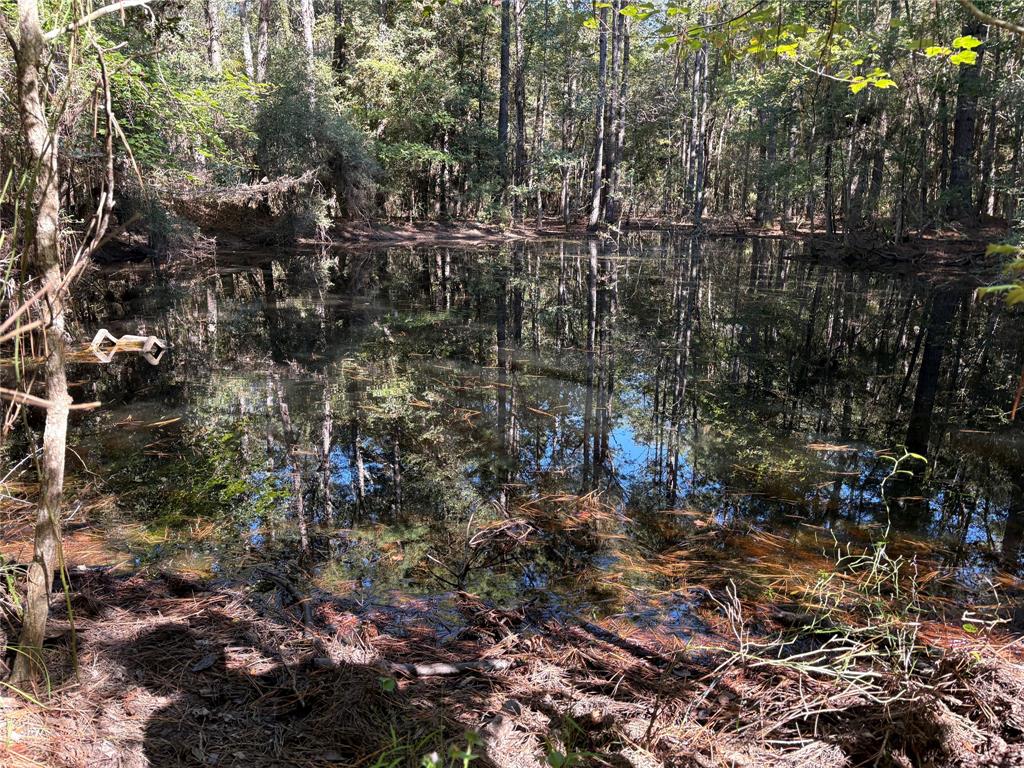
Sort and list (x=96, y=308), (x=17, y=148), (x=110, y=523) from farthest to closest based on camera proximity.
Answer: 1. (x=96, y=308)
2. (x=110, y=523)
3. (x=17, y=148)

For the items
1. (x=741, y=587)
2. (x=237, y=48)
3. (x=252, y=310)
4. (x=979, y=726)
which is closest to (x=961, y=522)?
(x=741, y=587)

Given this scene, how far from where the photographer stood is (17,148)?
6.89 ft

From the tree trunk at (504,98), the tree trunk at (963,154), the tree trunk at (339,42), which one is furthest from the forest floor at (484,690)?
the tree trunk at (339,42)

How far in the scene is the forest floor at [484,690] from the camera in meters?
2.15

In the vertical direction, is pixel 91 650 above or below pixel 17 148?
below

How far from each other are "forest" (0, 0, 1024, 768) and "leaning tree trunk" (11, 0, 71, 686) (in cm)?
1

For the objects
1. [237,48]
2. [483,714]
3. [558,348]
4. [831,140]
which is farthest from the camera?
[237,48]

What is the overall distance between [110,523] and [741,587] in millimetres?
4077

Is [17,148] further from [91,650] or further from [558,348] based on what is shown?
[558,348]

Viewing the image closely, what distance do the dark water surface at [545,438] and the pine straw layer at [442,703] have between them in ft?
2.23

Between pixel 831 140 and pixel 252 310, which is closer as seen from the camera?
pixel 252 310

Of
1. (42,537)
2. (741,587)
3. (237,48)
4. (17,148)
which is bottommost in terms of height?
(741,587)

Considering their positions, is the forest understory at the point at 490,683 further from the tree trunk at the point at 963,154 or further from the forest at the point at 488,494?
the tree trunk at the point at 963,154

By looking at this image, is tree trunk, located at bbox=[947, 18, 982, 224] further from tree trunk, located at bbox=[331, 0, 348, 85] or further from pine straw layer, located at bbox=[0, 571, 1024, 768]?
tree trunk, located at bbox=[331, 0, 348, 85]
